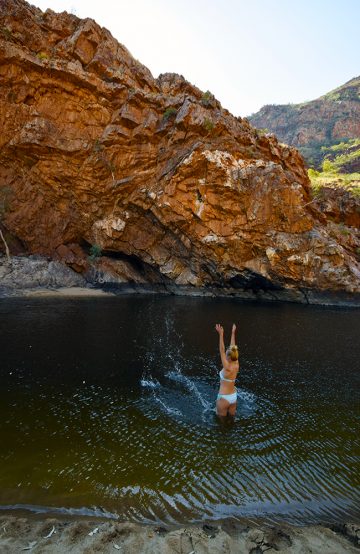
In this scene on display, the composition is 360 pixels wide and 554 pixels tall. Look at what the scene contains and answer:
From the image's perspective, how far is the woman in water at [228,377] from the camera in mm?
8970

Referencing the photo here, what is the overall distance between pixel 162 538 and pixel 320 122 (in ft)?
475

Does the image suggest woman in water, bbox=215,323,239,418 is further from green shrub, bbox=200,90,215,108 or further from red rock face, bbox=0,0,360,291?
green shrub, bbox=200,90,215,108

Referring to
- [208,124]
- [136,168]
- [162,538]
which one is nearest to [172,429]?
[162,538]

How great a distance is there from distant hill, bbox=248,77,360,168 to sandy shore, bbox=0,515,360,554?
Answer: 350ft

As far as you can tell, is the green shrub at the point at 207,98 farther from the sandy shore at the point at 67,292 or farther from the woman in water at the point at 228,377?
the woman in water at the point at 228,377

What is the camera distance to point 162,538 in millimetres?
4859

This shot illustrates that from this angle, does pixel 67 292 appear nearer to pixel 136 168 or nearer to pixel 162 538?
pixel 136 168

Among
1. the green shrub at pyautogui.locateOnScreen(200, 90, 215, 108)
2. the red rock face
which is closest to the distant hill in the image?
the green shrub at pyautogui.locateOnScreen(200, 90, 215, 108)

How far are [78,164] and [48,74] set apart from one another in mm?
9715

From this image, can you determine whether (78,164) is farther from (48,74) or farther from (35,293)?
(35,293)

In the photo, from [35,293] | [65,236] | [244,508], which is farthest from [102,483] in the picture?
[65,236]

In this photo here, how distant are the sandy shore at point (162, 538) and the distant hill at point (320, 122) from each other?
10664 cm

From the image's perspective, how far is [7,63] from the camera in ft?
119

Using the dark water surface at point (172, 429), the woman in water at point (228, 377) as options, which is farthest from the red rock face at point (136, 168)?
the woman in water at point (228, 377)
